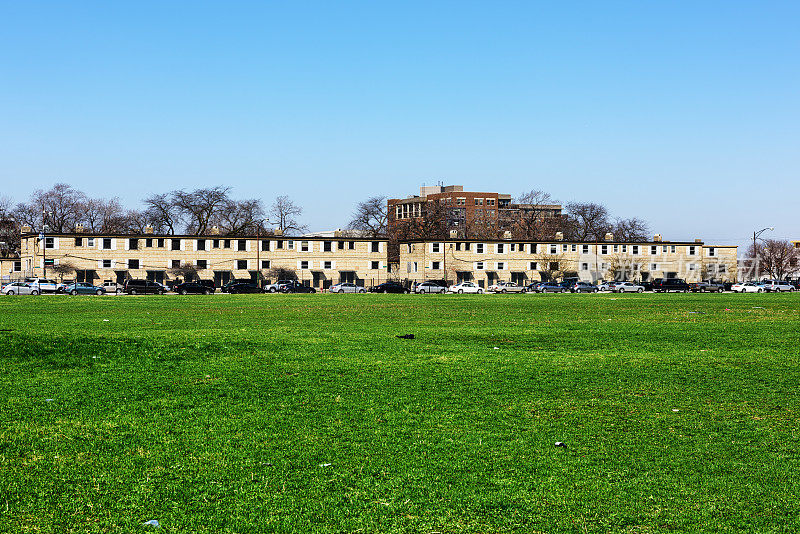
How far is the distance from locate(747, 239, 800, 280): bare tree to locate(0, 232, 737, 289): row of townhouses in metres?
42.4

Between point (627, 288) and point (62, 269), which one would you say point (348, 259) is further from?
point (627, 288)

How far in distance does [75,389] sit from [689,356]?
14.7m

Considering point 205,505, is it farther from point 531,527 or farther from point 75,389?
point 75,389

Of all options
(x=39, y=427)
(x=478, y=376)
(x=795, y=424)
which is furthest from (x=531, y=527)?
(x=478, y=376)

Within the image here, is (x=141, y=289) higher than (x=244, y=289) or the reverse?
higher

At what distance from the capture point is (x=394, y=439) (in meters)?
9.92

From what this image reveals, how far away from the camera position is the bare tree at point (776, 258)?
529ft

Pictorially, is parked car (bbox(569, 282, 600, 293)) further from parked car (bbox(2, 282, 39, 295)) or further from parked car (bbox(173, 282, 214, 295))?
parked car (bbox(2, 282, 39, 295))

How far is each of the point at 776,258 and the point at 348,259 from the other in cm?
10496

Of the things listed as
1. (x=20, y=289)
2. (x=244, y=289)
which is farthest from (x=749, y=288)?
(x=20, y=289)

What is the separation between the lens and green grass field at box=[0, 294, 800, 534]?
711 cm

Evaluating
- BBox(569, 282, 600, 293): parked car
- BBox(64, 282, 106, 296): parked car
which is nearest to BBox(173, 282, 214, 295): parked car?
BBox(64, 282, 106, 296): parked car

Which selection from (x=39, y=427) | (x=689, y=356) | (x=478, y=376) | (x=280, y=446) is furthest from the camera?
(x=689, y=356)

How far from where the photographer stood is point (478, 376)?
1562cm
